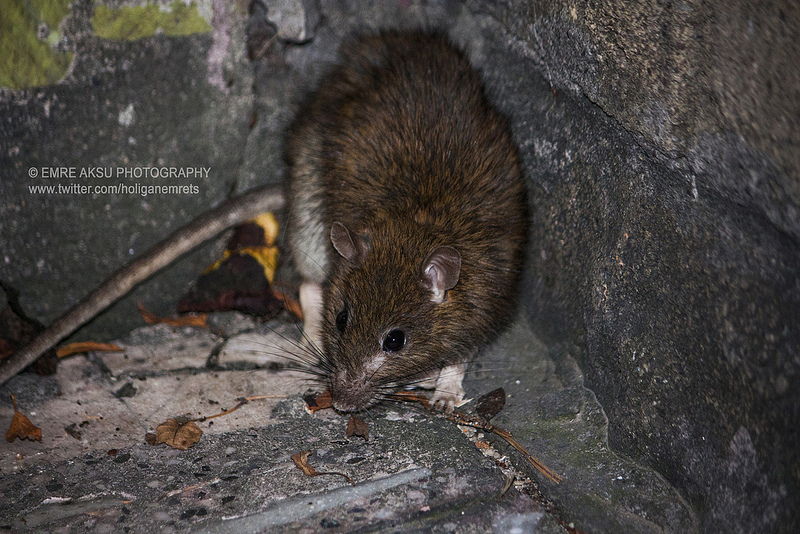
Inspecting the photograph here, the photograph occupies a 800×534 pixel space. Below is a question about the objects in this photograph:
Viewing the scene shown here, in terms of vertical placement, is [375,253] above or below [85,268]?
below

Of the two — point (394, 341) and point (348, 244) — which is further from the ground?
point (348, 244)

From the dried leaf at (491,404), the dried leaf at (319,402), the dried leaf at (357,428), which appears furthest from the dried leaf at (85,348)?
the dried leaf at (491,404)

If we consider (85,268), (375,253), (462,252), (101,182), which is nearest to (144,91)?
(101,182)

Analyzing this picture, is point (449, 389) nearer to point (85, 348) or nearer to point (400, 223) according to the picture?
point (400, 223)

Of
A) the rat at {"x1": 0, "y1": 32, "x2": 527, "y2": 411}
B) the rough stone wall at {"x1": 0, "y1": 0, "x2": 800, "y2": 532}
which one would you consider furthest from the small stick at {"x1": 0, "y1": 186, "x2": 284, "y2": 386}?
the rough stone wall at {"x1": 0, "y1": 0, "x2": 800, "y2": 532}

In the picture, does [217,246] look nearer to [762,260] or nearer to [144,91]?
[144,91]

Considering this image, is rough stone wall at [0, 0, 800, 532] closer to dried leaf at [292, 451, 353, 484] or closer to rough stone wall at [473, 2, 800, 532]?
rough stone wall at [473, 2, 800, 532]

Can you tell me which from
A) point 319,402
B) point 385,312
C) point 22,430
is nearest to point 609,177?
point 385,312
